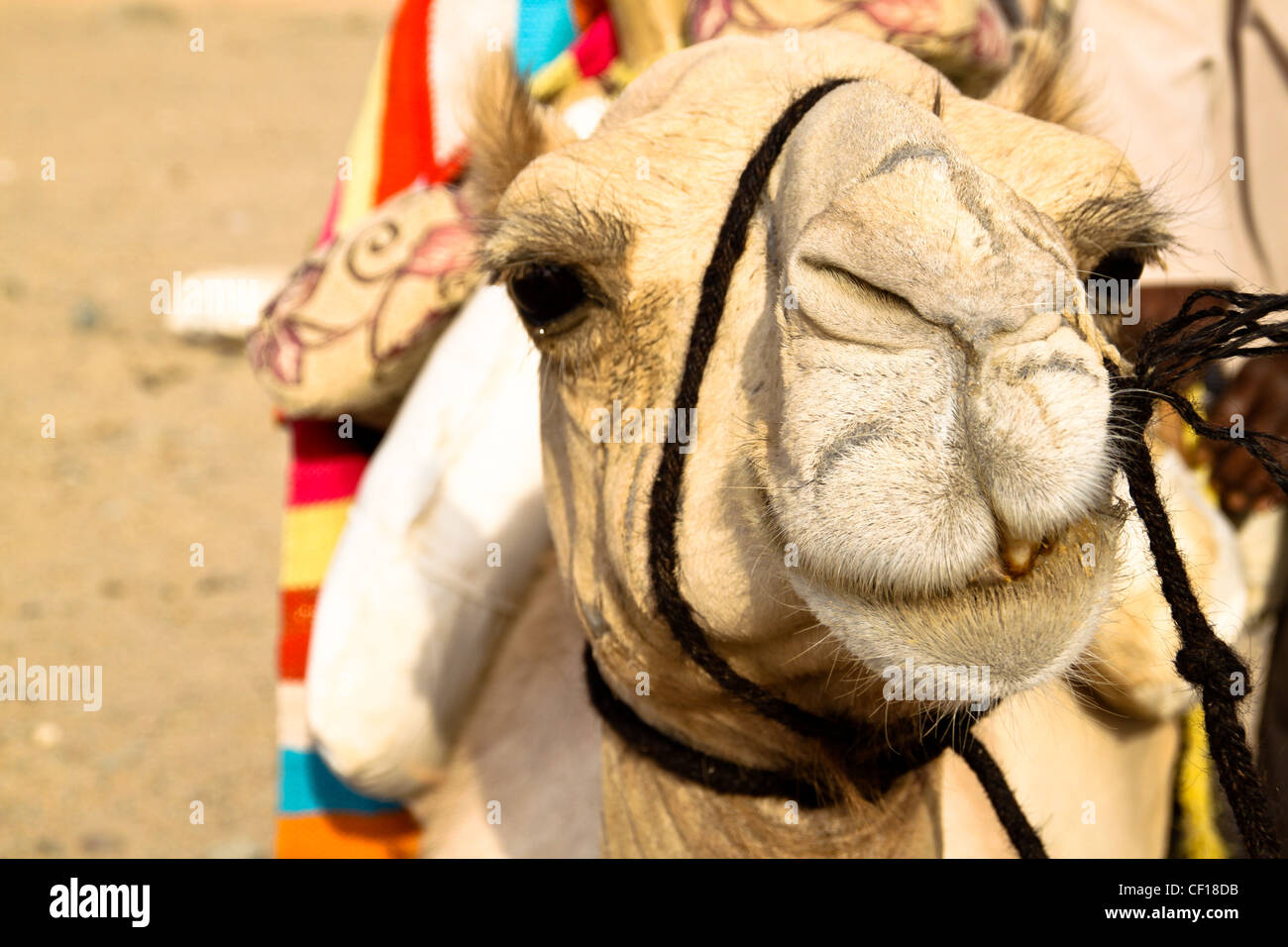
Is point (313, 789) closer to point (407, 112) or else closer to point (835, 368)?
point (407, 112)

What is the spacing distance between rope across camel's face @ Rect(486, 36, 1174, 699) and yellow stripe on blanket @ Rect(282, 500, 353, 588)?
3.19 ft

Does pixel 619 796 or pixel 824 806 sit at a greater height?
pixel 824 806

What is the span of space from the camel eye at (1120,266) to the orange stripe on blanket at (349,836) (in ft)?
5.33

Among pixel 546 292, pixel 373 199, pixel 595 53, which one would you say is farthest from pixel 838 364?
pixel 373 199

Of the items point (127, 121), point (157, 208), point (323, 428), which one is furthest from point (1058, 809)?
point (127, 121)

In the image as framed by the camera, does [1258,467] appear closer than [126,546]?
Yes

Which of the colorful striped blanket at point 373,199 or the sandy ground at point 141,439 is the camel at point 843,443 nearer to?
the colorful striped blanket at point 373,199

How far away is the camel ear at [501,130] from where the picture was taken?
1.78m

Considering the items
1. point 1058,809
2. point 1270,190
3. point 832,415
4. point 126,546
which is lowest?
point 126,546

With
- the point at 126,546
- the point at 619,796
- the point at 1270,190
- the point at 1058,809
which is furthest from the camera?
the point at 126,546

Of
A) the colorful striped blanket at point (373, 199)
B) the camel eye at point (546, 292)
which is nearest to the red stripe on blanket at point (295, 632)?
the colorful striped blanket at point (373, 199)

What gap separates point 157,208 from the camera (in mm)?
10023
